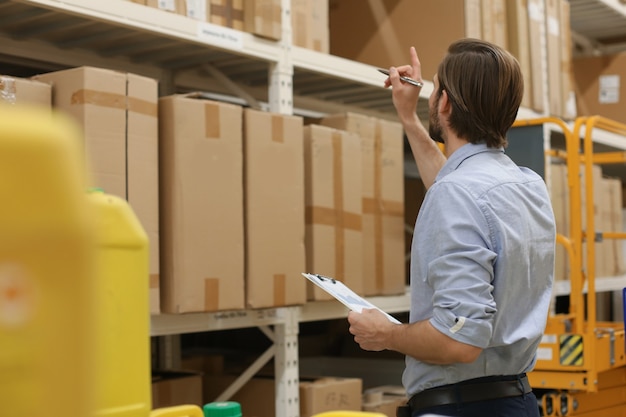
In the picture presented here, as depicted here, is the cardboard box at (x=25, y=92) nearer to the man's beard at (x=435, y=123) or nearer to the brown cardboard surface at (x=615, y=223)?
the man's beard at (x=435, y=123)

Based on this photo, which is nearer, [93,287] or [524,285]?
[93,287]

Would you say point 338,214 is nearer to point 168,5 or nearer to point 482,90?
point 168,5

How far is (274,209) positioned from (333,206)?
356 mm

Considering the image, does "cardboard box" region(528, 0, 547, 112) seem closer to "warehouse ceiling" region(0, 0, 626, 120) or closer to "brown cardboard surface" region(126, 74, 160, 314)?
"warehouse ceiling" region(0, 0, 626, 120)

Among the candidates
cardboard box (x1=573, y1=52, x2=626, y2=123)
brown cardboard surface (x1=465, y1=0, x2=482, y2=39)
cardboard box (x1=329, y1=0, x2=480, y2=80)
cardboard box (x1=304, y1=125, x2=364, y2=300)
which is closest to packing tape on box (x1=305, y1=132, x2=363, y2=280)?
cardboard box (x1=304, y1=125, x2=364, y2=300)

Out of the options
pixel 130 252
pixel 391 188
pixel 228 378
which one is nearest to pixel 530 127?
pixel 391 188

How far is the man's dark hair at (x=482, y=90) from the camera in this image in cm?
174

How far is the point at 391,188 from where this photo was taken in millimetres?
3314

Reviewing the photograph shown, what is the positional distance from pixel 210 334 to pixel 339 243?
1.99 meters

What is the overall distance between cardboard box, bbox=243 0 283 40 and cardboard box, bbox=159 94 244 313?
1.24 feet

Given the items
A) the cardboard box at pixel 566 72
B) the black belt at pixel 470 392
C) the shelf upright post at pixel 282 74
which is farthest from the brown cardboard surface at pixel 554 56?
the black belt at pixel 470 392

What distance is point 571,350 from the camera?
3338 mm

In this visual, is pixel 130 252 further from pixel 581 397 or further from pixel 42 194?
pixel 581 397

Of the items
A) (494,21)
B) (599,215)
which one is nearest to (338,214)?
(494,21)
